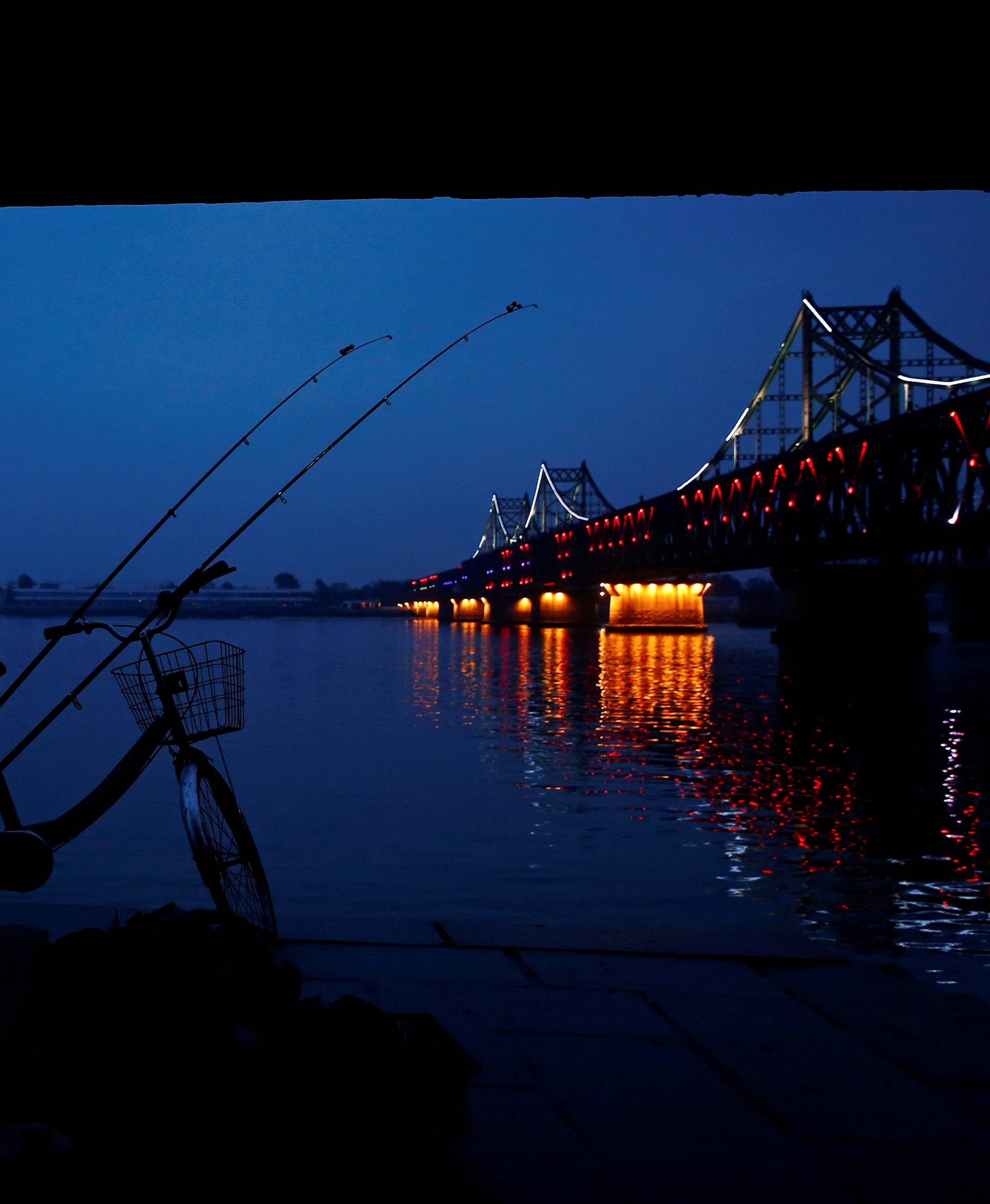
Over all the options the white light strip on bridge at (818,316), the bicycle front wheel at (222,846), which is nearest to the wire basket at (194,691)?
the bicycle front wheel at (222,846)

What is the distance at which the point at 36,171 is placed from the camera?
14.2ft

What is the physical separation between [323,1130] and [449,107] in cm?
307

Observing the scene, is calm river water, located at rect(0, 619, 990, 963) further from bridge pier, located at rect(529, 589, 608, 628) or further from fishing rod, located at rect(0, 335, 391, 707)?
bridge pier, located at rect(529, 589, 608, 628)

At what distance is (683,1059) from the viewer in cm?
374

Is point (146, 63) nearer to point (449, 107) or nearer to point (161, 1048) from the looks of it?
point (449, 107)

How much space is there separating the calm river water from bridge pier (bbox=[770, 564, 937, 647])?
3028 cm

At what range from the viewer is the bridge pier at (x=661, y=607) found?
3529 inches

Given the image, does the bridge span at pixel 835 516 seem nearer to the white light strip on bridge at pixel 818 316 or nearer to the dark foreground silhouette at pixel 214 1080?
the white light strip on bridge at pixel 818 316

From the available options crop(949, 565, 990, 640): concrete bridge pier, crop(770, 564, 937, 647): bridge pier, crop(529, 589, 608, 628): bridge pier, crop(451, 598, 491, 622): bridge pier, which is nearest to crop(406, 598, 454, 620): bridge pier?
crop(451, 598, 491, 622): bridge pier

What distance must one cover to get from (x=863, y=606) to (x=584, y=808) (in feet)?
169

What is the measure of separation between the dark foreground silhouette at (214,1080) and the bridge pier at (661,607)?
86715 millimetres

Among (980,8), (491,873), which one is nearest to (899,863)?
(491,873)

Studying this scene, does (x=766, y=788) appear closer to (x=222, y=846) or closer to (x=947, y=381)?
(x=222, y=846)

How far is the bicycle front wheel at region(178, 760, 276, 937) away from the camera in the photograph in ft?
12.7
